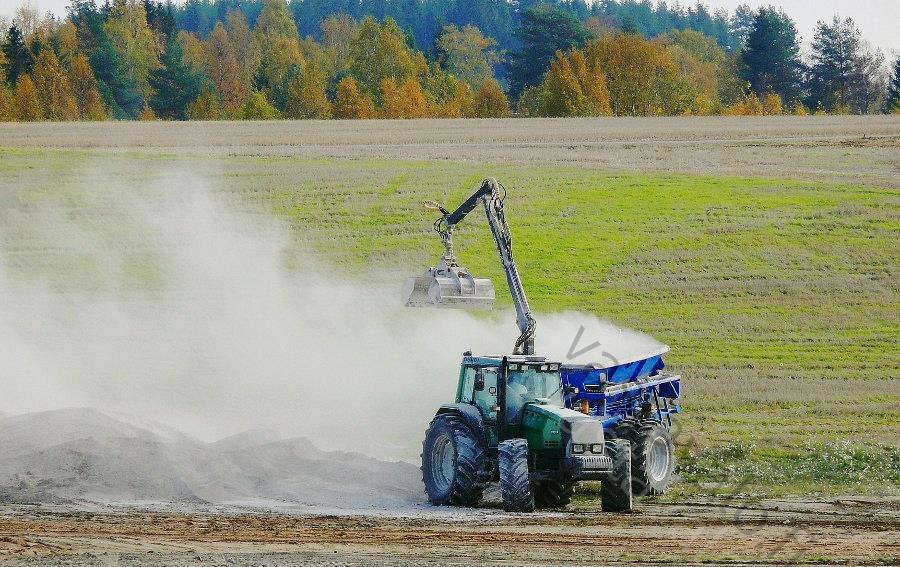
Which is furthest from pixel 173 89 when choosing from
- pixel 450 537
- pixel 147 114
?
pixel 450 537

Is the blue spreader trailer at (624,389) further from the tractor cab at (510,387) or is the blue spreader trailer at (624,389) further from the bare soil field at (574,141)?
the bare soil field at (574,141)

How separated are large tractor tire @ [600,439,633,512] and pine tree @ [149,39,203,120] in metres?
95.0

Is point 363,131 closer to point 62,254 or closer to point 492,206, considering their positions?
point 62,254

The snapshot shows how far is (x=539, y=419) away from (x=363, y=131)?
49983 mm

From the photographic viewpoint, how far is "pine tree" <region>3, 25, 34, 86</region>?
336 ft

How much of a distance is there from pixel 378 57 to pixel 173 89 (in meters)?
17.5

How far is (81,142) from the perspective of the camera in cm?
5781

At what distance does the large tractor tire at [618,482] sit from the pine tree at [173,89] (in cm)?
9495

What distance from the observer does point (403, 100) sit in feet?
345

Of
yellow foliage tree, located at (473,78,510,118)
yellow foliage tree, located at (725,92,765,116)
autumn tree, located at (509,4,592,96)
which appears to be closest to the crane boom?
yellow foliage tree, located at (473,78,510,118)

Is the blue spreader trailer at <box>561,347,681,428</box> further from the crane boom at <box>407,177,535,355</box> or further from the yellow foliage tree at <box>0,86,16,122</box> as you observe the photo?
the yellow foliage tree at <box>0,86,16,122</box>

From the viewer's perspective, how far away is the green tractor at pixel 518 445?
688 inches

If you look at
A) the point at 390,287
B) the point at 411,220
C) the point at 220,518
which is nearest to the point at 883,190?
the point at 411,220

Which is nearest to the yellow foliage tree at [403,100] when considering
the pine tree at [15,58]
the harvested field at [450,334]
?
the pine tree at [15,58]
